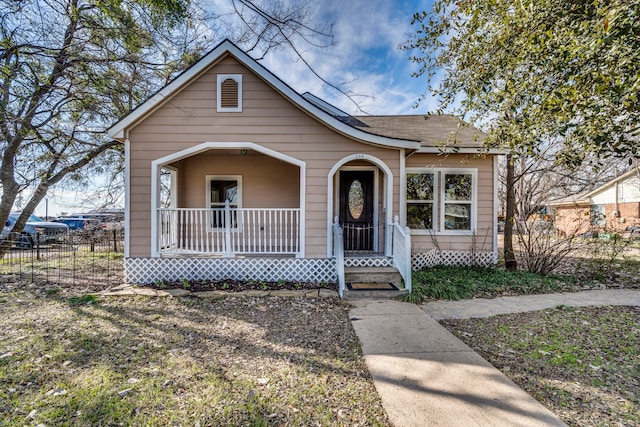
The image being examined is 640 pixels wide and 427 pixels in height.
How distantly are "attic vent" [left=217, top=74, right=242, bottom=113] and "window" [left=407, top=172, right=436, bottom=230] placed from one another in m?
4.91

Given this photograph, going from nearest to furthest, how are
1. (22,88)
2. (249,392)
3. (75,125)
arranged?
1. (249,392)
2. (22,88)
3. (75,125)

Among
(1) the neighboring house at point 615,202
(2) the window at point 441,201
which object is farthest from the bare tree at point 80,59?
(1) the neighboring house at point 615,202

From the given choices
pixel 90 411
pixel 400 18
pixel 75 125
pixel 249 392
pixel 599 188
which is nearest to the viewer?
pixel 90 411

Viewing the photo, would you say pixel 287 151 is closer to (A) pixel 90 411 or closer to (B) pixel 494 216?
(A) pixel 90 411

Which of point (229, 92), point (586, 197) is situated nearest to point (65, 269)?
point (229, 92)

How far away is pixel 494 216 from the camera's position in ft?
27.0

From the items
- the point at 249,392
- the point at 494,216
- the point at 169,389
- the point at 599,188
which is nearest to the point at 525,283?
the point at 494,216

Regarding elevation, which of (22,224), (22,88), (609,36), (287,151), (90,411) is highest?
(22,88)

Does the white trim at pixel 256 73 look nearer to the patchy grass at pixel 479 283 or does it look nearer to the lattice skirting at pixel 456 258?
the patchy grass at pixel 479 283

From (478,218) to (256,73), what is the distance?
22.7ft

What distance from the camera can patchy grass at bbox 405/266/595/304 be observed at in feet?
19.5

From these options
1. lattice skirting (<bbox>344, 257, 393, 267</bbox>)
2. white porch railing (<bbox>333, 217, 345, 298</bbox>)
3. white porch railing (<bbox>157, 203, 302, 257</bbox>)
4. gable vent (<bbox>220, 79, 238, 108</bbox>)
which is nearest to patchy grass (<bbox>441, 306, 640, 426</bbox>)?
white porch railing (<bbox>333, 217, 345, 298</bbox>)

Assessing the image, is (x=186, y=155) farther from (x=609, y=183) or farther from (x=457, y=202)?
(x=609, y=183)

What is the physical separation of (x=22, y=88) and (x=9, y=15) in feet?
5.03
